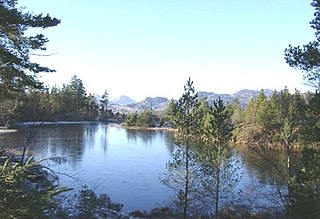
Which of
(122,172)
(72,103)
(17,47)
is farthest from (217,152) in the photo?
(72,103)

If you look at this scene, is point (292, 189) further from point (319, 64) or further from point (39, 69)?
point (39, 69)

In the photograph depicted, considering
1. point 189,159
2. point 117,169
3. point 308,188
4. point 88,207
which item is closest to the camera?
point 308,188

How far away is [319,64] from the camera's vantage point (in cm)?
1063

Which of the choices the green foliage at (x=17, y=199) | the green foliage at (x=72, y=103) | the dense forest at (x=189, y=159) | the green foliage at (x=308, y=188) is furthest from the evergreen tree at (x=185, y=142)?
the green foliage at (x=72, y=103)

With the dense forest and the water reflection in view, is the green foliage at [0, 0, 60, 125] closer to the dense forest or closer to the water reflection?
the dense forest

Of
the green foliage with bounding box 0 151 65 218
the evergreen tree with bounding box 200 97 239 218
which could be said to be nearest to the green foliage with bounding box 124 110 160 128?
the evergreen tree with bounding box 200 97 239 218

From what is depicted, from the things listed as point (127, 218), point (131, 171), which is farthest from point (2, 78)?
point (131, 171)

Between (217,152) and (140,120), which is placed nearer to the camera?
(217,152)

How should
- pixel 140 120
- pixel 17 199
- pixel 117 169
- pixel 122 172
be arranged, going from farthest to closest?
pixel 140 120 < pixel 117 169 < pixel 122 172 < pixel 17 199

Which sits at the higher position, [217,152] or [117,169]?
[217,152]

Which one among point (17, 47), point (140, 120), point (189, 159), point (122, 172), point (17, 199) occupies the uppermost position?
point (17, 47)

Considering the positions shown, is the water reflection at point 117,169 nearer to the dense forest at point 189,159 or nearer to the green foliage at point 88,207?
the dense forest at point 189,159

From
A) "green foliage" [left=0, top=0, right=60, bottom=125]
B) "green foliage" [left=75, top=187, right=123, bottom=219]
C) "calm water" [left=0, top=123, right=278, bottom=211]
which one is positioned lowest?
"calm water" [left=0, top=123, right=278, bottom=211]

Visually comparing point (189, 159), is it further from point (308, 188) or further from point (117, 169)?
point (117, 169)
